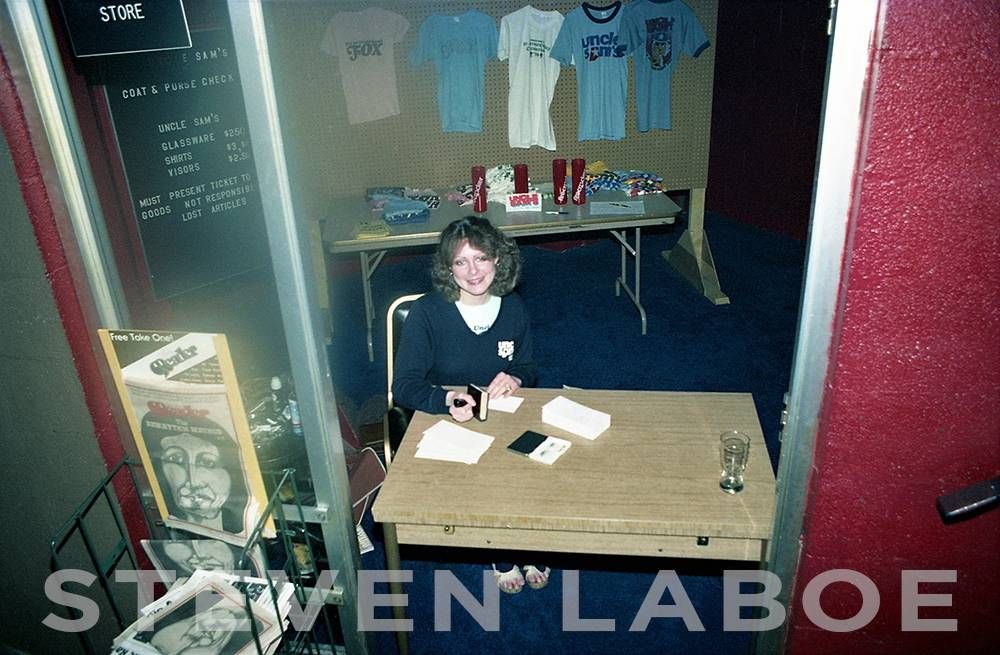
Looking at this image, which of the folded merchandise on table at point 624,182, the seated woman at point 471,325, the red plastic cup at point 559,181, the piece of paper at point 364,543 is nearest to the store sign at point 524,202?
the red plastic cup at point 559,181

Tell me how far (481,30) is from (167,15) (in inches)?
149

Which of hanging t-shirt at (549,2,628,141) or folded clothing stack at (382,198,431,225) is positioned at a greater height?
hanging t-shirt at (549,2,628,141)

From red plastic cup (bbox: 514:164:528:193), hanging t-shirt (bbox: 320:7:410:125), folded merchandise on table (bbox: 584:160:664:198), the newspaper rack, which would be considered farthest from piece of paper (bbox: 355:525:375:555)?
hanging t-shirt (bbox: 320:7:410:125)

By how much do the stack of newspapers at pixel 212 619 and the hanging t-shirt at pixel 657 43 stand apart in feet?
15.3

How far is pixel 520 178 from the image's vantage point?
15.0ft

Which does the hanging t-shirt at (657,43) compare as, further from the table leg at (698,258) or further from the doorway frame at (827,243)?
the doorway frame at (827,243)

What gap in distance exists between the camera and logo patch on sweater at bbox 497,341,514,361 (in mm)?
2508

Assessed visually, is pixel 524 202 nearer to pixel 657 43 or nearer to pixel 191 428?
pixel 657 43

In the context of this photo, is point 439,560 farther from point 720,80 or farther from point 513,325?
point 720,80

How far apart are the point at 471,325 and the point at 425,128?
10.3 ft

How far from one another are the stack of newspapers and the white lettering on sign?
1198 millimetres

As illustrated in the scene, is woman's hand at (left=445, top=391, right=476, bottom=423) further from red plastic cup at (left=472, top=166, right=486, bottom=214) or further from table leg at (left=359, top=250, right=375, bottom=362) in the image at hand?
red plastic cup at (left=472, top=166, right=486, bottom=214)

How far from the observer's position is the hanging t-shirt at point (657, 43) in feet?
16.3

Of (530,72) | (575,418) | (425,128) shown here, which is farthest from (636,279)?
(575,418)
